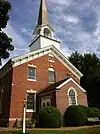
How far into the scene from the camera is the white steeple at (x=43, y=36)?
33.8 meters

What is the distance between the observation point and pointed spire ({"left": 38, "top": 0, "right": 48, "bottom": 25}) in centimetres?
3769

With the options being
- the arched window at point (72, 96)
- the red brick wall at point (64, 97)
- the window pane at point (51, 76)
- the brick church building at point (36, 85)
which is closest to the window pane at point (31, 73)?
the brick church building at point (36, 85)

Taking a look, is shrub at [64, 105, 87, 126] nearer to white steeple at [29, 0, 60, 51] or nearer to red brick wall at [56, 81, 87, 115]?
red brick wall at [56, 81, 87, 115]

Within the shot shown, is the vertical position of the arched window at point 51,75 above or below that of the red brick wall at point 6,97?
above

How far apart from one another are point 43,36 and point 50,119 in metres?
17.5

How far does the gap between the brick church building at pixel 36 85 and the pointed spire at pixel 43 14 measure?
31.6 ft

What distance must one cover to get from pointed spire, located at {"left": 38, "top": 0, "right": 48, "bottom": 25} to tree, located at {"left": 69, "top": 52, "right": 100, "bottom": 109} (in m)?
13.8

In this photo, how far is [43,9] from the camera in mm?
40781

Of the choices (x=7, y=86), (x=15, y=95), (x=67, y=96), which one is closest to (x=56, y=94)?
(x=67, y=96)

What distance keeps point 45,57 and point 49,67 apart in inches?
63.4

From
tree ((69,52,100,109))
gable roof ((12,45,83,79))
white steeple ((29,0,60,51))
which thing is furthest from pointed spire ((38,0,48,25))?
tree ((69,52,100,109))

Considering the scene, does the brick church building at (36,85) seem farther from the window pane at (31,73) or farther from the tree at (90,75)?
the tree at (90,75)

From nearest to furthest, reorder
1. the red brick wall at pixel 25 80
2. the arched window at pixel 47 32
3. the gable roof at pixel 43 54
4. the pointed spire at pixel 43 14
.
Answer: the red brick wall at pixel 25 80 → the gable roof at pixel 43 54 → the arched window at pixel 47 32 → the pointed spire at pixel 43 14

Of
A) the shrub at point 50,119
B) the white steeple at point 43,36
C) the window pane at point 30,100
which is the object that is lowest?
the shrub at point 50,119
